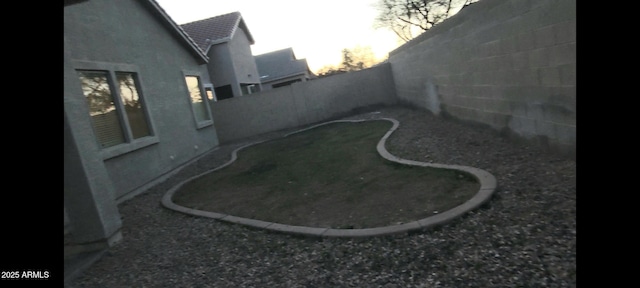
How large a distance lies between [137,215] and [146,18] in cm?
650

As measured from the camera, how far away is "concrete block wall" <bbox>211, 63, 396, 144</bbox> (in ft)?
50.2

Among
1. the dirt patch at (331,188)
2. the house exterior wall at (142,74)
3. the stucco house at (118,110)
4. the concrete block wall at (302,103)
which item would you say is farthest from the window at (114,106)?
the concrete block wall at (302,103)

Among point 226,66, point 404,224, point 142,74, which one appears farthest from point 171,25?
point 226,66

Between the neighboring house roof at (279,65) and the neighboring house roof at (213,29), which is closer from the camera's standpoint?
the neighboring house roof at (213,29)

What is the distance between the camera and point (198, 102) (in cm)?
1273

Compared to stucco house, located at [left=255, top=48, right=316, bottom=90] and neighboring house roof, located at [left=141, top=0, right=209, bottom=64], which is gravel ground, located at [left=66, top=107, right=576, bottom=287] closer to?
neighboring house roof, located at [left=141, top=0, right=209, bottom=64]

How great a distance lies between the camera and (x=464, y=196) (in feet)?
13.8

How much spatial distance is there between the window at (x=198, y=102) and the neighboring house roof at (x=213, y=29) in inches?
320

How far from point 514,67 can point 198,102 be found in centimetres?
1064

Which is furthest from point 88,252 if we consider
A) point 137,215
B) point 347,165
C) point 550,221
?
point 550,221

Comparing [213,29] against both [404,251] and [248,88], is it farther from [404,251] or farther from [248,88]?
[404,251]

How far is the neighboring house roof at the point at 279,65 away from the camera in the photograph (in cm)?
3341

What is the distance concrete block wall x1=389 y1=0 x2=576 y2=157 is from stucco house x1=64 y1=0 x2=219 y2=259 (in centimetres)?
587

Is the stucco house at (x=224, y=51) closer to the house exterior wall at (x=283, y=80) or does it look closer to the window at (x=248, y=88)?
the window at (x=248, y=88)
